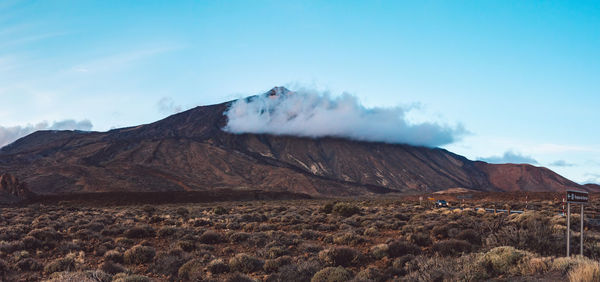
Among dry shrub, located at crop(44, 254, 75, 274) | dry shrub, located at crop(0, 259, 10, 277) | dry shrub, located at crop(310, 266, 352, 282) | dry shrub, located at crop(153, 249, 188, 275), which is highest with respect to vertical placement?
dry shrub, located at crop(310, 266, 352, 282)

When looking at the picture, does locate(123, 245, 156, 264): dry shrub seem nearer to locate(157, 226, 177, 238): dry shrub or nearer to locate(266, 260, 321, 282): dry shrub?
locate(157, 226, 177, 238): dry shrub

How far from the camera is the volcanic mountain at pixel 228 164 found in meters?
98.8

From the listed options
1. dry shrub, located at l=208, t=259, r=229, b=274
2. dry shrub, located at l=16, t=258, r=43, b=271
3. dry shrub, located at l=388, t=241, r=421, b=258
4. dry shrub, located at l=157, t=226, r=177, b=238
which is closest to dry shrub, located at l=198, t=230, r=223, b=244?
dry shrub, located at l=157, t=226, r=177, b=238

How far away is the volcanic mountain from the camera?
98750mm

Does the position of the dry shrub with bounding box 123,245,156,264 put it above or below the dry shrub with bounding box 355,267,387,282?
below

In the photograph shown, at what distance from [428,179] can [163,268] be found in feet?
498

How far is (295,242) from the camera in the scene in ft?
46.2

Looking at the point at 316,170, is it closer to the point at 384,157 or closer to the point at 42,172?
the point at 384,157

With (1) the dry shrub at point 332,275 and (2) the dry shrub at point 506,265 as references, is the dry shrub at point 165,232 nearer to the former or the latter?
(1) the dry shrub at point 332,275

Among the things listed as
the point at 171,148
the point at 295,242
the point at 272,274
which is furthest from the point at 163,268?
the point at 171,148

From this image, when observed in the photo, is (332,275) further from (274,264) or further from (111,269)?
(111,269)

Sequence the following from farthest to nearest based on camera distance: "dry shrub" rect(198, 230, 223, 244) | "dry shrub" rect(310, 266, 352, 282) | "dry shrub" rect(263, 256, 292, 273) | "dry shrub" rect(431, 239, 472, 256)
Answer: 1. "dry shrub" rect(198, 230, 223, 244)
2. "dry shrub" rect(431, 239, 472, 256)
3. "dry shrub" rect(263, 256, 292, 273)
4. "dry shrub" rect(310, 266, 352, 282)

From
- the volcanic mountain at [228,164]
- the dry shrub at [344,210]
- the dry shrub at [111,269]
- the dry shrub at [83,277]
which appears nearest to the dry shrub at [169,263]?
the dry shrub at [111,269]

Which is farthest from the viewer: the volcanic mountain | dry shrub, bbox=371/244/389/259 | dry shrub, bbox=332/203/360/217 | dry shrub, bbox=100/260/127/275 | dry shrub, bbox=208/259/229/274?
the volcanic mountain
